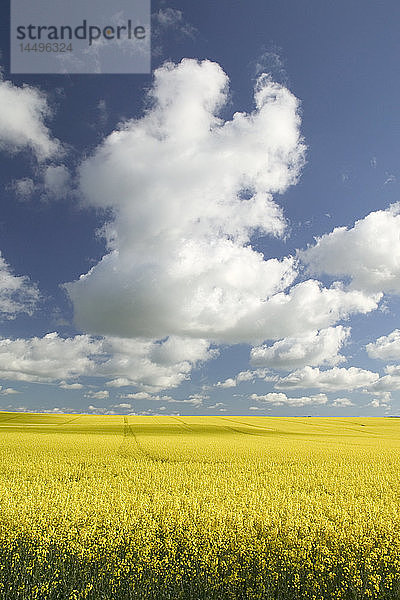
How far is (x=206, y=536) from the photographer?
34.3 ft

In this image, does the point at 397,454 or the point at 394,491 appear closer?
the point at 394,491

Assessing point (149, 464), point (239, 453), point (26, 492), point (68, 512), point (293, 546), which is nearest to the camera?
point (293, 546)

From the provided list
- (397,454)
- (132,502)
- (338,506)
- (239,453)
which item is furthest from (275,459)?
(132,502)


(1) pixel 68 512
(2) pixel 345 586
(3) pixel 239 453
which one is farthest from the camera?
(3) pixel 239 453

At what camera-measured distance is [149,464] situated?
2297 cm

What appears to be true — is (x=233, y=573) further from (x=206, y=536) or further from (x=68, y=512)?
(x=68, y=512)

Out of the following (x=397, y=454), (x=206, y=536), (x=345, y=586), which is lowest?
(x=397, y=454)

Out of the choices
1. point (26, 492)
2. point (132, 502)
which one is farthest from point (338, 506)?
point (26, 492)

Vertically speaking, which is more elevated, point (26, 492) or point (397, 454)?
point (26, 492)

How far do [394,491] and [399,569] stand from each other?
853cm

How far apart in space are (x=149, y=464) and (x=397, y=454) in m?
19.2

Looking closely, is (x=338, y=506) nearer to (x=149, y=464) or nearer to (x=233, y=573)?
(x=233, y=573)

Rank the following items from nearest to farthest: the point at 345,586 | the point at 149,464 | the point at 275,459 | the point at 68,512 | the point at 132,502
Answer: the point at 345,586 < the point at 68,512 < the point at 132,502 < the point at 149,464 < the point at 275,459

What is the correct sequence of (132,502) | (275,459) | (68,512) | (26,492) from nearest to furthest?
(68,512) < (132,502) < (26,492) < (275,459)
